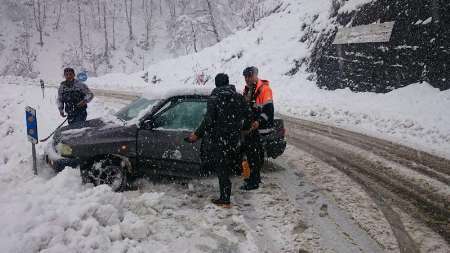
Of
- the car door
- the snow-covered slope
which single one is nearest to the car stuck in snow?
the car door

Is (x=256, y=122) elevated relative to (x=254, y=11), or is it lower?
lower

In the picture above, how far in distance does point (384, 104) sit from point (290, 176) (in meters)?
7.69

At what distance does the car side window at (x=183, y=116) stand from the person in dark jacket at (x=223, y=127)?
2.72 feet

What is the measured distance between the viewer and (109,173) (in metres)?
5.73

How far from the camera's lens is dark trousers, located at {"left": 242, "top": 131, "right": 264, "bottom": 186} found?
581 centimetres

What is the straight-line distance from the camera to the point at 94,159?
5.70m

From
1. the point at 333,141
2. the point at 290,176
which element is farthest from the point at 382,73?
the point at 290,176

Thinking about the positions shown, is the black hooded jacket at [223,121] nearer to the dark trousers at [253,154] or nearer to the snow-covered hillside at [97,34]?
the dark trousers at [253,154]

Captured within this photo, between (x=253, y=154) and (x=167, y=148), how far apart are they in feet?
4.42

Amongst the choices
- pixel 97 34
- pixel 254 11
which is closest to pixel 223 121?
pixel 254 11

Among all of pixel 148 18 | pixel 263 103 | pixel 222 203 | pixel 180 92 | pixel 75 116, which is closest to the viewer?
pixel 222 203

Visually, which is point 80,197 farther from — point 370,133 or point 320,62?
point 320,62

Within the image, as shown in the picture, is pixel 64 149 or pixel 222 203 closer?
pixel 222 203

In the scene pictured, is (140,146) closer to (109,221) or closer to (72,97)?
(109,221)
